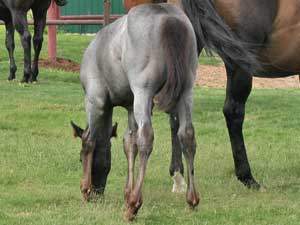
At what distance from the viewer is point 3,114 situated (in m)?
11.9

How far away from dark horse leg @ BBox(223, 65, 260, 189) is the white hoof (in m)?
0.68

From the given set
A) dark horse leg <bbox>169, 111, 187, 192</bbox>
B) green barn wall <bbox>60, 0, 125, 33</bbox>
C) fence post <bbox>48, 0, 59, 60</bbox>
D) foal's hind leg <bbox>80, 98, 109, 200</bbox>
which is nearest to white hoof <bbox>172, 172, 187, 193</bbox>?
dark horse leg <bbox>169, 111, 187, 192</bbox>

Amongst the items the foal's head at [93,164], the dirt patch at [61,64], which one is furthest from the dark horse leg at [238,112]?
the dirt patch at [61,64]

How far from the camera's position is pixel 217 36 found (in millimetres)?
7160

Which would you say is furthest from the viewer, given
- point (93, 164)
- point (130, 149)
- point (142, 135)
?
point (93, 164)

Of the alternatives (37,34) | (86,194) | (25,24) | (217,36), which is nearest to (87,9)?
(37,34)

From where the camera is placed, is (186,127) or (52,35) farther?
(52,35)

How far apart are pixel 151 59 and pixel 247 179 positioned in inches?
90.9

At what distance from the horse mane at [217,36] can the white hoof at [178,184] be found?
3.95 feet

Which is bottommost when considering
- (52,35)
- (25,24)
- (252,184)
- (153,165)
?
(52,35)

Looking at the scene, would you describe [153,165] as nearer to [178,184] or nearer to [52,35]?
[178,184]

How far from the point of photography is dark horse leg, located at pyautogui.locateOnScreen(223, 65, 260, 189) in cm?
792

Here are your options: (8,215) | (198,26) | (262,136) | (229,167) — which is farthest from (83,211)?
(262,136)

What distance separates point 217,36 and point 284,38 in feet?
2.53
